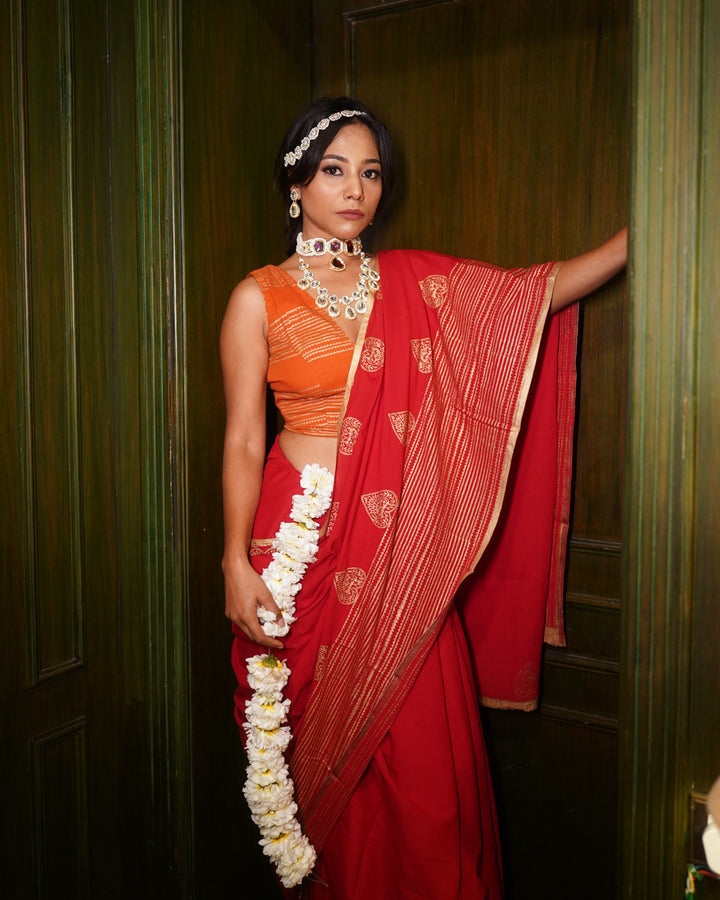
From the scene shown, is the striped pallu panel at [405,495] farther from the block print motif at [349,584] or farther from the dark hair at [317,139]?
the dark hair at [317,139]

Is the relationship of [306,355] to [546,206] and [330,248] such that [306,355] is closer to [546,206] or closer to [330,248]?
[330,248]

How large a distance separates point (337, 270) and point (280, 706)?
3.06 feet

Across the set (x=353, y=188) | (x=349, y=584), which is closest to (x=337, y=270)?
(x=353, y=188)

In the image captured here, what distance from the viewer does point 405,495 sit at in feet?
5.32

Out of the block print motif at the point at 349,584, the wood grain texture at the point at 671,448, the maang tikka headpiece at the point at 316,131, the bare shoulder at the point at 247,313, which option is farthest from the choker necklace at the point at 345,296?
the wood grain texture at the point at 671,448

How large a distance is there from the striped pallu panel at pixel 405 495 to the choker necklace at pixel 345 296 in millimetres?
57

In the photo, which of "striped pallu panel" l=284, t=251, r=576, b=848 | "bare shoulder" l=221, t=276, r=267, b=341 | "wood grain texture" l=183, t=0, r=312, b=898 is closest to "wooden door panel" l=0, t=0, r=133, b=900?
"wood grain texture" l=183, t=0, r=312, b=898

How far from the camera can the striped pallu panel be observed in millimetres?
1592

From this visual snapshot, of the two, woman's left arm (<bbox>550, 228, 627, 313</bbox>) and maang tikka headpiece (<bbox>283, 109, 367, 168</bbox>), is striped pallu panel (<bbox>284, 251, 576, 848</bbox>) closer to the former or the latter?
woman's left arm (<bbox>550, 228, 627, 313</bbox>)

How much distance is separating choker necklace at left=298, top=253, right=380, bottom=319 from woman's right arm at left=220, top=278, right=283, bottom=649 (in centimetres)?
12

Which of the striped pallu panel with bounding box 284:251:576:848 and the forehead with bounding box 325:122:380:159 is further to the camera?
the forehead with bounding box 325:122:380:159

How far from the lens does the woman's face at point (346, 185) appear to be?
1.69 meters

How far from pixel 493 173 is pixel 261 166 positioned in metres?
0.58

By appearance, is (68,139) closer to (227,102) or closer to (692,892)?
(227,102)
